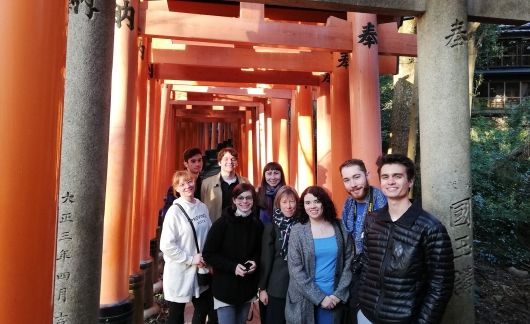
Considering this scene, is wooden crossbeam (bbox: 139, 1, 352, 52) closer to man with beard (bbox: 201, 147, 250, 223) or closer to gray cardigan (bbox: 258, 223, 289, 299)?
man with beard (bbox: 201, 147, 250, 223)

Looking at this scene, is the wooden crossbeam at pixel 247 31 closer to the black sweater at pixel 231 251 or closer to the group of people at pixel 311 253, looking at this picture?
the group of people at pixel 311 253

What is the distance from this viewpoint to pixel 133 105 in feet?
12.4

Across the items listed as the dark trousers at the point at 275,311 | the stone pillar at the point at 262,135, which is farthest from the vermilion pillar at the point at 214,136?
the dark trousers at the point at 275,311

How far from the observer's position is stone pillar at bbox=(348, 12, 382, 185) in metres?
4.38

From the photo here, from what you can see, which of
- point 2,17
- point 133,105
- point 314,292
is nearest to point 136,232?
point 133,105

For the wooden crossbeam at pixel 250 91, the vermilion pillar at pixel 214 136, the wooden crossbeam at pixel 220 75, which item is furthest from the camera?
the vermilion pillar at pixel 214 136

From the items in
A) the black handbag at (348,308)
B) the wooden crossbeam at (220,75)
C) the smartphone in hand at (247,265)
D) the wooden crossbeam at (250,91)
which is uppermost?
the wooden crossbeam at (250,91)

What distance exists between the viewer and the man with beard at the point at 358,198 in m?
2.61

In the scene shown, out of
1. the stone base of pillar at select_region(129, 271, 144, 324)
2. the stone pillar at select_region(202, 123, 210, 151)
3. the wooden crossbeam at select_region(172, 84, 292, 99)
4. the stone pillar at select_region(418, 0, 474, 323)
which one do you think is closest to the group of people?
the stone pillar at select_region(418, 0, 474, 323)

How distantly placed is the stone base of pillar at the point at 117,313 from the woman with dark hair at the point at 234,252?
44.0 inches

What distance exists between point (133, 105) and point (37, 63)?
2465 millimetres

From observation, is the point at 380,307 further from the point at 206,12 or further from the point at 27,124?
the point at 206,12

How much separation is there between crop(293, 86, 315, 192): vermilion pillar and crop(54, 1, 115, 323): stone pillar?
4690 millimetres

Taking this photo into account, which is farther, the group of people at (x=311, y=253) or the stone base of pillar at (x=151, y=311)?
the stone base of pillar at (x=151, y=311)
